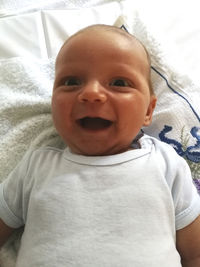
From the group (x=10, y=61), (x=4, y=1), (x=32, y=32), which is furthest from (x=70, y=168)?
(x=4, y=1)

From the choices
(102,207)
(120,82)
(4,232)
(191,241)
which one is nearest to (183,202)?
(191,241)

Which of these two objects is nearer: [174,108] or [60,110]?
[60,110]

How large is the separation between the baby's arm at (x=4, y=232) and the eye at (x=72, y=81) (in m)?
0.34

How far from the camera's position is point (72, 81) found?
77 cm

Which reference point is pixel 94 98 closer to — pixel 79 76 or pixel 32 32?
pixel 79 76

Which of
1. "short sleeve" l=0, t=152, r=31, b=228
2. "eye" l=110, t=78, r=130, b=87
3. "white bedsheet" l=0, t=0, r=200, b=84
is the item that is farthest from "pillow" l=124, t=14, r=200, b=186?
"short sleeve" l=0, t=152, r=31, b=228

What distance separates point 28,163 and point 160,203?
0.31 meters

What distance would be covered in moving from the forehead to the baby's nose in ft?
0.26

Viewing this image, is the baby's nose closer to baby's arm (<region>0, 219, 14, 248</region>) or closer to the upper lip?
the upper lip

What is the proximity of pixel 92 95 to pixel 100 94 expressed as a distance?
2cm

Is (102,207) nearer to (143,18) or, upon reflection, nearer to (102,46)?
(102,46)

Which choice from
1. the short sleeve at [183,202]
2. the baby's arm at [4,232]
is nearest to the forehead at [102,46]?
the short sleeve at [183,202]

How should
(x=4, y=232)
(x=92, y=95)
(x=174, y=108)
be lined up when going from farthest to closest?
(x=174, y=108)
(x=4, y=232)
(x=92, y=95)

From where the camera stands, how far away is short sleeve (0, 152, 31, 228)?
0.77 metres
